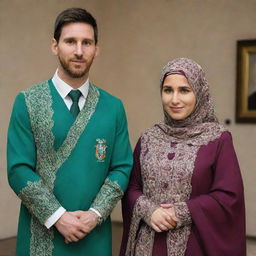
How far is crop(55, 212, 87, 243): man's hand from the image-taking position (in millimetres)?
1730

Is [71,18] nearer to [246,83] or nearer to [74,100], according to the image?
[74,100]

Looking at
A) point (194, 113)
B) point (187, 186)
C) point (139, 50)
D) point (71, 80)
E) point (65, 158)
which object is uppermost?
point (139, 50)

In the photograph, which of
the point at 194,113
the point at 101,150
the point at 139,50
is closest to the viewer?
the point at 101,150

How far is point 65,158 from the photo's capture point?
1791 mm

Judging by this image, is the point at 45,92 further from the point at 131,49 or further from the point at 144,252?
the point at 131,49

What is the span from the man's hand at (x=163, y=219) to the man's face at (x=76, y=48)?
67 centimetres

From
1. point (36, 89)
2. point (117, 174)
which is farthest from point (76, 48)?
point (117, 174)

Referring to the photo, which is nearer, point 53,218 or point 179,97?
point 53,218

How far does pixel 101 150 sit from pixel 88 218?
0.95 ft

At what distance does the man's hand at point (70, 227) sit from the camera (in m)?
1.73

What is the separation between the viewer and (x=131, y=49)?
4.72 meters

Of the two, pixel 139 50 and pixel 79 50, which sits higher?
pixel 139 50

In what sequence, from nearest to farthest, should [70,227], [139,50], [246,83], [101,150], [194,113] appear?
[70,227]
[101,150]
[194,113]
[246,83]
[139,50]

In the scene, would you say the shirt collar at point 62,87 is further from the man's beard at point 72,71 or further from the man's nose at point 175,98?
the man's nose at point 175,98
